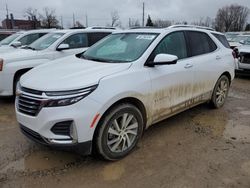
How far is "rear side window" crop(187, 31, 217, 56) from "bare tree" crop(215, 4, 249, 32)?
71.8 m

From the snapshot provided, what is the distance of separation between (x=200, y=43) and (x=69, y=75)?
8.99 ft

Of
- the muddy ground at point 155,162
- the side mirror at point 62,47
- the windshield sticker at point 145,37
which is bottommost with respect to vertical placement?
the muddy ground at point 155,162

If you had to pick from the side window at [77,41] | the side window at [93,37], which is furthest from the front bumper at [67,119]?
the side window at [93,37]

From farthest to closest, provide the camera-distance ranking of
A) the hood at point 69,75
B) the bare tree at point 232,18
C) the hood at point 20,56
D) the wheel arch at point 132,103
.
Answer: the bare tree at point 232,18
the hood at point 20,56
the wheel arch at point 132,103
the hood at point 69,75

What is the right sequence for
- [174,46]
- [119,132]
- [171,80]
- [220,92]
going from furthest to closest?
[220,92], [174,46], [171,80], [119,132]

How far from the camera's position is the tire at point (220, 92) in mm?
5383

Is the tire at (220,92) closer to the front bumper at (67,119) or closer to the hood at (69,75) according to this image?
the hood at (69,75)

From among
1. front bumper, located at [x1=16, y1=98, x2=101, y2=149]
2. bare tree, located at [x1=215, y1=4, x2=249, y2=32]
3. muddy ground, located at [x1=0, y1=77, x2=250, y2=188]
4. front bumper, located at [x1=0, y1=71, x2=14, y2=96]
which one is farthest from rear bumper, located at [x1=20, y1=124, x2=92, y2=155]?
bare tree, located at [x1=215, y1=4, x2=249, y2=32]

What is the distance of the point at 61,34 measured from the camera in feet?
23.9

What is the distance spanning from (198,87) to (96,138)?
2.33 metres

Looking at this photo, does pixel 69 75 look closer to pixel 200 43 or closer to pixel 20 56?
pixel 200 43

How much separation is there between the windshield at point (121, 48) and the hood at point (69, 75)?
0.90ft

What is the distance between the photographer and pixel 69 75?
3.28m

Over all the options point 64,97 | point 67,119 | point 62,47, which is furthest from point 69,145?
point 62,47
